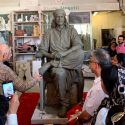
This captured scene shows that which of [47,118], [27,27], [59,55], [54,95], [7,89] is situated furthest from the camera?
[27,27]

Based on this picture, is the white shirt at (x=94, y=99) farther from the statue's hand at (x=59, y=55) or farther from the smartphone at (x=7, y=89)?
the statue's hand at (x=59, y=55)

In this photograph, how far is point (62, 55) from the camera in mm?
5070

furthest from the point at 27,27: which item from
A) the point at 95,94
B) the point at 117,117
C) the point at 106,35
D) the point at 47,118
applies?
the point at 117,117

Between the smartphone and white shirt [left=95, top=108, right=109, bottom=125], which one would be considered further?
the smartphone

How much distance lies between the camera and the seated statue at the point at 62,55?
16.6ft

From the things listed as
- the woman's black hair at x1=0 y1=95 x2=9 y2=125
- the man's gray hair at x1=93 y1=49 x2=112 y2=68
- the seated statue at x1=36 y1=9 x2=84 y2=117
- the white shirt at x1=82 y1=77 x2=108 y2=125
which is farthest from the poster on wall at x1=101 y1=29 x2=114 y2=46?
the woman's black hair at x1=0 y1=95 x2=9 y2=125

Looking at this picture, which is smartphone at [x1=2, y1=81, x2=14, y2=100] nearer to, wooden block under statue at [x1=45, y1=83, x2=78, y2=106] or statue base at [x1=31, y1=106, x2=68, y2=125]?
statue base at [x1=31, y1=106, x2=68, y2=125]

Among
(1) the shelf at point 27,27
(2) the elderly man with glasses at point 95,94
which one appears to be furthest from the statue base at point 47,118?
(1) the shelf at point 27,27

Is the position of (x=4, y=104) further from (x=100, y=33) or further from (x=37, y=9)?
(x=100, y=33)

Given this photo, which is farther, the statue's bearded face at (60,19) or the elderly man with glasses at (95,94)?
the statue's bearded face at (60,19)

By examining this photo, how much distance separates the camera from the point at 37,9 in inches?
372

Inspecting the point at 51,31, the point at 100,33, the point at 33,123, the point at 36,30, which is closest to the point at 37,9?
the point at 36,30

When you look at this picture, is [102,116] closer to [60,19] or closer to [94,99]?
[94,99]

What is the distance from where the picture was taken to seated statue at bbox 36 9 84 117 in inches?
199
